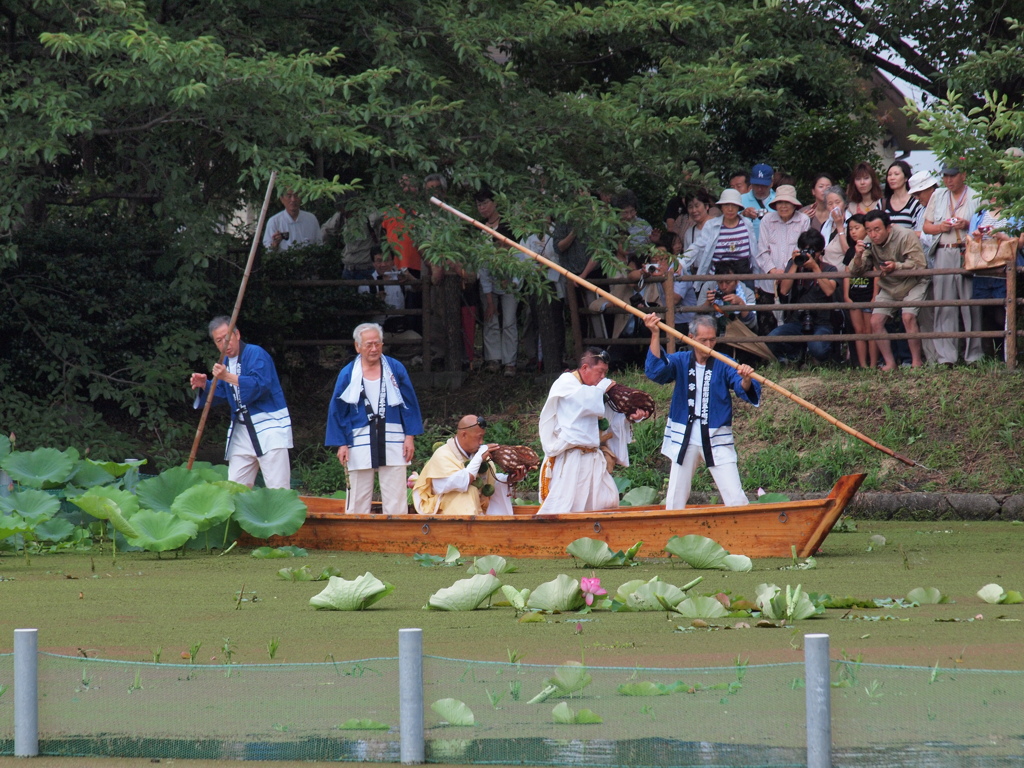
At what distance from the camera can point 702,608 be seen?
6.41m

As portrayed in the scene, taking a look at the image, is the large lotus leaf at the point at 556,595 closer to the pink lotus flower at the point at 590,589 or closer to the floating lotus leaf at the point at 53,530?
the pink lotus flower at the point at 590,589

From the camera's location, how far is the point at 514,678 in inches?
157

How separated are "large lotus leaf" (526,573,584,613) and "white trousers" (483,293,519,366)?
9.19 metres

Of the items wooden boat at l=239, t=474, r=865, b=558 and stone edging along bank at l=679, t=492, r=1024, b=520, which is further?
stone edging along bank at l=679, t=492, r=1024, b=520

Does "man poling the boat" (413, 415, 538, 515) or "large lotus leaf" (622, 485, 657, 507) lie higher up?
"man poling the boat" (413, 415, 538, 515)

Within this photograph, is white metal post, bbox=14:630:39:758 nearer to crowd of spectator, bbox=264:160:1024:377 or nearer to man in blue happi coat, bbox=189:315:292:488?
man in blue happi coat, bbox=189:315:292:488

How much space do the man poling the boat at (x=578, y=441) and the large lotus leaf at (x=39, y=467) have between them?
3.65 meters

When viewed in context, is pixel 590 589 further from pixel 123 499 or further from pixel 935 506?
pixel 935 506

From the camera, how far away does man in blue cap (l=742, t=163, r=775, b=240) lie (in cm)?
1457

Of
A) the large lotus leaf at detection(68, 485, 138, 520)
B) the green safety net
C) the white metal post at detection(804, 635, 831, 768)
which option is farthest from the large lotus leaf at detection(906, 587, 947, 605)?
the large lotus leaf at detection(68, 485, 138, 520)

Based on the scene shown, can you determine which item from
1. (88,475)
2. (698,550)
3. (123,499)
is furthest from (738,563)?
(88,475)

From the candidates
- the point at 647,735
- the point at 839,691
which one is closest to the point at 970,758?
the point at 839,691

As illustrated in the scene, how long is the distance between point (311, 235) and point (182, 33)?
3538 mm

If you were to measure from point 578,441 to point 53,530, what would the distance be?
3801 millimetres
